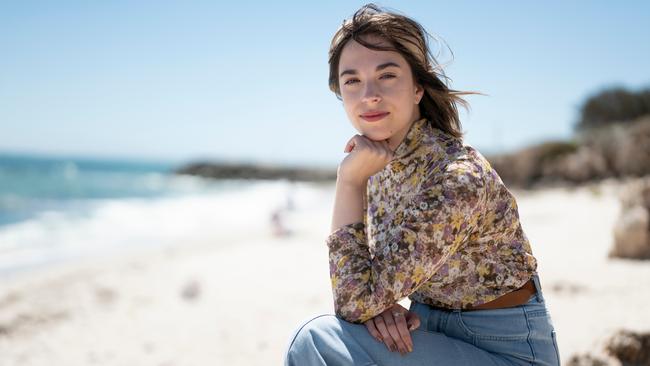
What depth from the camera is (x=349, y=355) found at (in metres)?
1.44

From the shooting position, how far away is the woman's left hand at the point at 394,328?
1457mm

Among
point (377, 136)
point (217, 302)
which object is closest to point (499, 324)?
point (377, 136)

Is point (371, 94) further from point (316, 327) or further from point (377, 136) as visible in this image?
point (316, 327)

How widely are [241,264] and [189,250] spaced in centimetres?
289

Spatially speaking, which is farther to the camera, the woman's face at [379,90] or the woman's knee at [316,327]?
the woman's face at [379,90]

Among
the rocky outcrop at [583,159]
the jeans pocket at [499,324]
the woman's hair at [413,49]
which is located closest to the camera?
the jeans pocket at [499,324]

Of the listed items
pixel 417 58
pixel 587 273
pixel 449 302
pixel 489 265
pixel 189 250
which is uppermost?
pixel 417 58

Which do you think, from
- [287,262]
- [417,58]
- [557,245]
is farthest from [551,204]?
[417,58]

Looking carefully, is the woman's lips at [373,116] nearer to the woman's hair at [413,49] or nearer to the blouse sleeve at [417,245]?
the woman's hair at [413,49]

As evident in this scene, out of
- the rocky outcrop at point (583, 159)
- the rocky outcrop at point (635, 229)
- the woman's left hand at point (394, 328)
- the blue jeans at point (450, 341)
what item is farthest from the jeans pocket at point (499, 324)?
the rocky outcrop at point (583, 159)

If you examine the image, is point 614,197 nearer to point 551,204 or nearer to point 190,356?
point 551,204

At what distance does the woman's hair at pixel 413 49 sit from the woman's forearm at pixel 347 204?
36cm

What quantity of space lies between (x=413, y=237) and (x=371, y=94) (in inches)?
20.6

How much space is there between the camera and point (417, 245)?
1.41 meters
